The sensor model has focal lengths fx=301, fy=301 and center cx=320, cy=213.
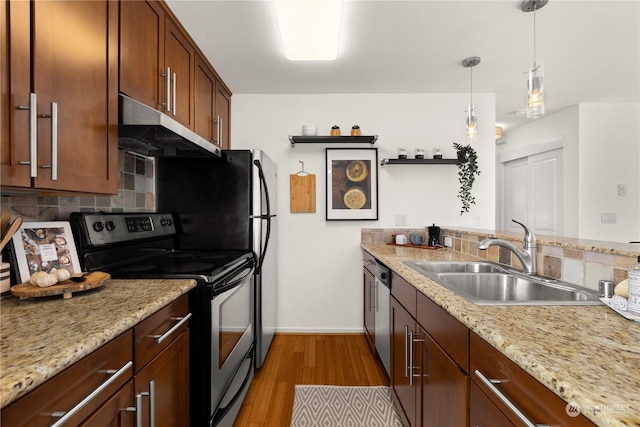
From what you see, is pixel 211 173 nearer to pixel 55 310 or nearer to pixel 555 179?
pixel 55 310

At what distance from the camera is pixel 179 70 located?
6.48 feet

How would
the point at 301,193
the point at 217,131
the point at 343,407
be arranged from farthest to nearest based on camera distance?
the point at 301,193, the point at 217,131, the point at 343,407

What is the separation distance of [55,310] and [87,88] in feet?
2.69

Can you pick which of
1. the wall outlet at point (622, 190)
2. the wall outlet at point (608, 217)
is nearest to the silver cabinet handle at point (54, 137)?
the wall outlet at point (608, 217)

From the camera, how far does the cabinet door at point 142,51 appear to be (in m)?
1.41

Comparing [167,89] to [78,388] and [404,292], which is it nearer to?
[78,388]

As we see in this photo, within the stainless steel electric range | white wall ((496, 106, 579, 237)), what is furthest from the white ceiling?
the stainless steel electric range

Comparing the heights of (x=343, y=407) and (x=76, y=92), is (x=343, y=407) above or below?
below

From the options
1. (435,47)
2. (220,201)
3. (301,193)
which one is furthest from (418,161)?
(220,201)

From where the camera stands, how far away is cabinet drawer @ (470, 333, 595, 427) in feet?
1.89

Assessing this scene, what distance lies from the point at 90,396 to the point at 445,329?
41.6 inches

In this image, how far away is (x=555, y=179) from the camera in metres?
3.77

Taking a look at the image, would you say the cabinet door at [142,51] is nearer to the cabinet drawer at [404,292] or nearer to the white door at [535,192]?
the cabinet drawer at [404,292]

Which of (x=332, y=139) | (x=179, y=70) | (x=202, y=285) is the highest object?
(x=179, y=70)
